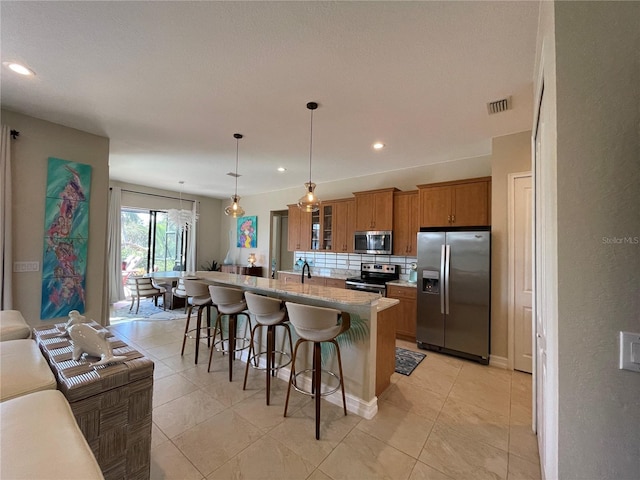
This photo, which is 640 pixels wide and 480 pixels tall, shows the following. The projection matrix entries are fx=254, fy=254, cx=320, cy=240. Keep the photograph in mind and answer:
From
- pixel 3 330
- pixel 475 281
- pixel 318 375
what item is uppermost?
pixel 475 281

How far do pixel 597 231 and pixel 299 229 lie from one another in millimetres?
5053

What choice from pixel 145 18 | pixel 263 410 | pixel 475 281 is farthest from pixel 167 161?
pixel 475 281

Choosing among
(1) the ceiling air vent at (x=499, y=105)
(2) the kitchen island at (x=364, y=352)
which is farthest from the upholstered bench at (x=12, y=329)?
(1) the ceiling air vent at (x=499, y=105)

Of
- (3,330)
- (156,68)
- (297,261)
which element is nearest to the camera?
(3,330)

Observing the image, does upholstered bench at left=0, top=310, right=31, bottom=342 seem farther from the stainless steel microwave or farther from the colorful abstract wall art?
the stainless steel microwave

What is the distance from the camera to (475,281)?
10.2 feet

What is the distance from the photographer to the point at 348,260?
527 cm

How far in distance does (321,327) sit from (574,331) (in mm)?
1372

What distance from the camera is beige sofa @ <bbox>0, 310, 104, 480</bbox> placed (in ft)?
2.52

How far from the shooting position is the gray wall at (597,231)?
33.1 inches

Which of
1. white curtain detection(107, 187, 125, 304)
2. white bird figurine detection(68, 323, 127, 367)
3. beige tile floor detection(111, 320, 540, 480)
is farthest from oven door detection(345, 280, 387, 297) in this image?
white curtain detection(107, 187, 125, 304)

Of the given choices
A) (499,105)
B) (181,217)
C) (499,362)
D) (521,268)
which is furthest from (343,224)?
(181,217)

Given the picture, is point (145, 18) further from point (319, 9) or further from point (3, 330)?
point (3, 330)

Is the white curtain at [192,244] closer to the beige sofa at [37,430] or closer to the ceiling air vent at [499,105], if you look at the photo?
the beige sofa at [37,430]
